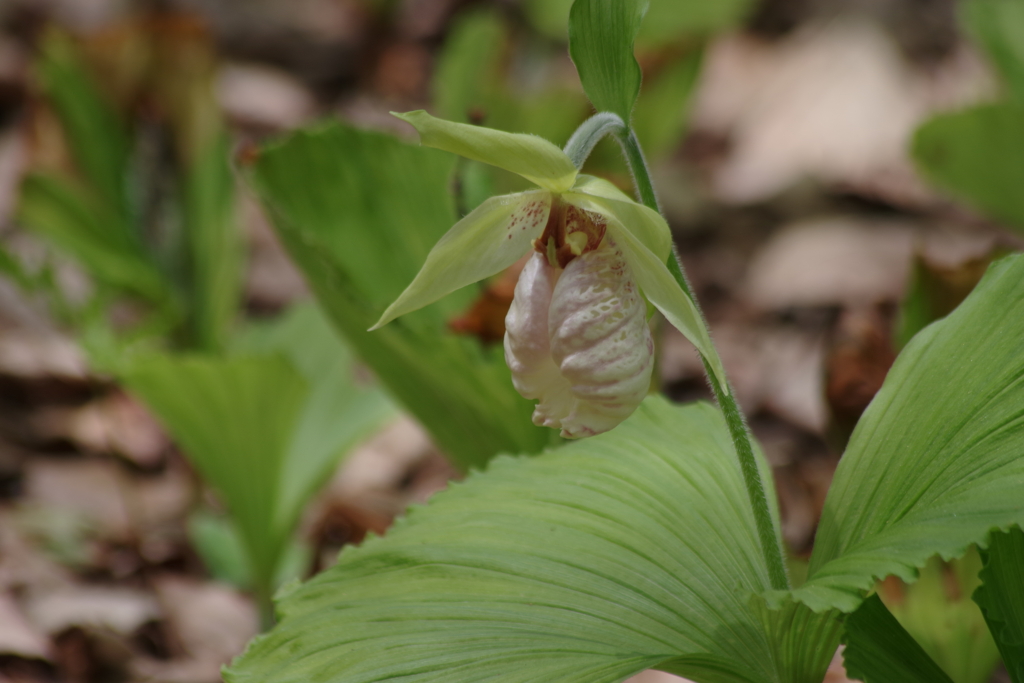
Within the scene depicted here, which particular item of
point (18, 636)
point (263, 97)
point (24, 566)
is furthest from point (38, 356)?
point (263, 97)

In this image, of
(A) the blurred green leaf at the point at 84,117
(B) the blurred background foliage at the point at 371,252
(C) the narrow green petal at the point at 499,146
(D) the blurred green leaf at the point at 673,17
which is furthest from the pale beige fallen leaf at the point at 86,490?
(D) the blurred green leaf at the point at 673,17

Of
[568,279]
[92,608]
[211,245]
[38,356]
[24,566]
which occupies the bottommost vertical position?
[568,279]

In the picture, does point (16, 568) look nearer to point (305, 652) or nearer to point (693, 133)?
point (305, 652)

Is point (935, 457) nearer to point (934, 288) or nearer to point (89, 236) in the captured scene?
point (934, 288)

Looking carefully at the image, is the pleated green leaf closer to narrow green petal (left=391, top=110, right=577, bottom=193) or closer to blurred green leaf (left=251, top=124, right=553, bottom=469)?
narrow green petal (left=391, top=110, right=577, bottom=193)

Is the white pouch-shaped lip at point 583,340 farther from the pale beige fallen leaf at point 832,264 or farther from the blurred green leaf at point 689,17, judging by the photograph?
the blurred green leaf at point 689,17

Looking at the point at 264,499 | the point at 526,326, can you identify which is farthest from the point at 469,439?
the point at 526,326

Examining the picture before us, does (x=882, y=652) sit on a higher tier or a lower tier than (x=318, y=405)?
lower
